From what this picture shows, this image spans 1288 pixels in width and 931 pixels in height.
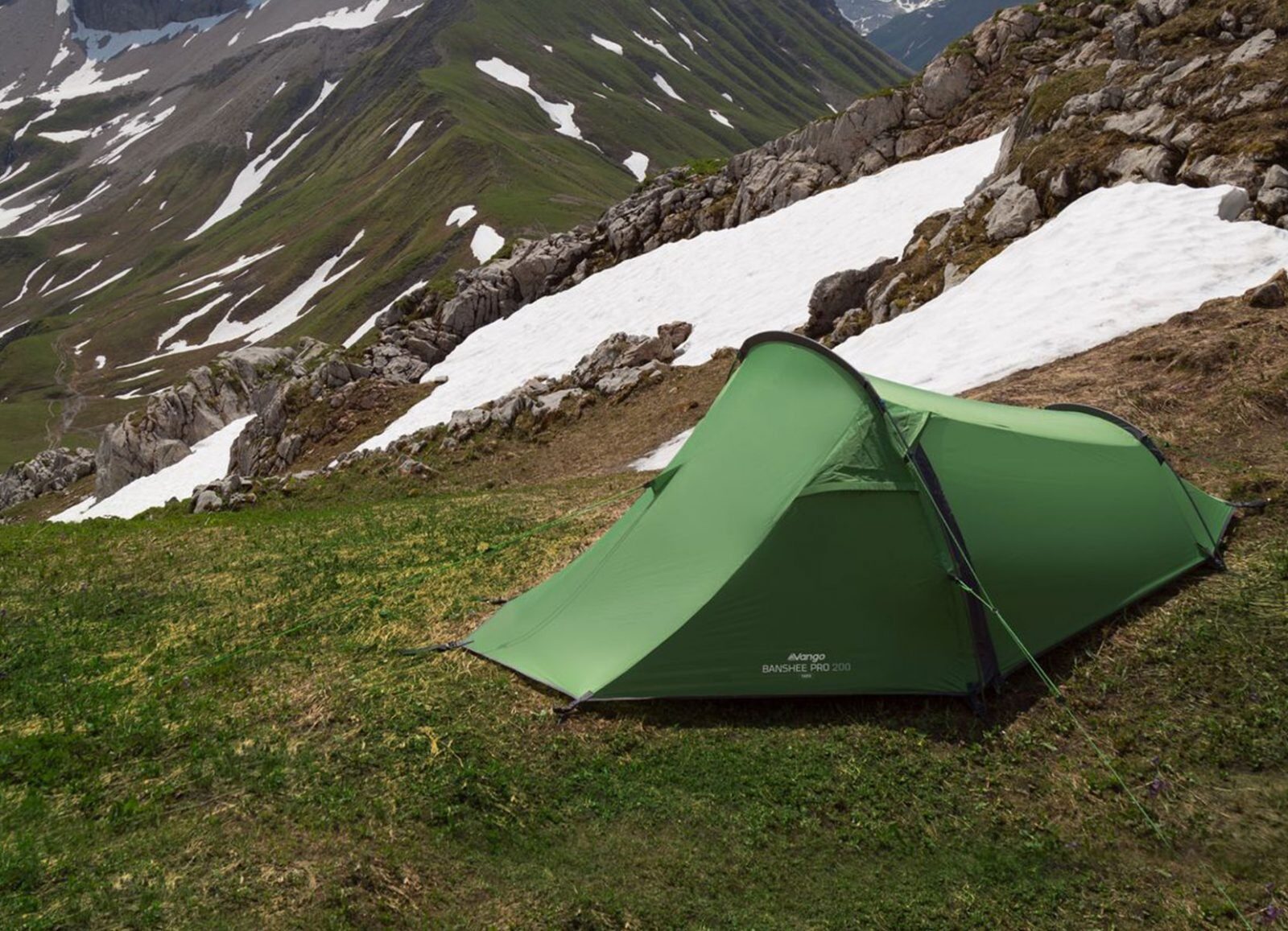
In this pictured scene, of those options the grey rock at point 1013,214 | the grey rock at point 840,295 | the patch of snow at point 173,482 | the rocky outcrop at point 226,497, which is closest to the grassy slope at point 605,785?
the rocky outcrop at point 226,497

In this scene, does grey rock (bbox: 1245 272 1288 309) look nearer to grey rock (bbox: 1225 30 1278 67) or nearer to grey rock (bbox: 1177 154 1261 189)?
grey rock (bbox: 1177 154 1261 189)

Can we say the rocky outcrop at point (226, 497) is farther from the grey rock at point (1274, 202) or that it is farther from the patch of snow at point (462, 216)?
the patch of snow at point (462, 216)

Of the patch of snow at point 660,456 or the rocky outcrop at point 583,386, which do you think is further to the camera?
the rocky outcrop at point 583,386

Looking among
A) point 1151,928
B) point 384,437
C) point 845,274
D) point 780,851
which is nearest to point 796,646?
point 780,851

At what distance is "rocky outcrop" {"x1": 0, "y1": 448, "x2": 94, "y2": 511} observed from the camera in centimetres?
7525

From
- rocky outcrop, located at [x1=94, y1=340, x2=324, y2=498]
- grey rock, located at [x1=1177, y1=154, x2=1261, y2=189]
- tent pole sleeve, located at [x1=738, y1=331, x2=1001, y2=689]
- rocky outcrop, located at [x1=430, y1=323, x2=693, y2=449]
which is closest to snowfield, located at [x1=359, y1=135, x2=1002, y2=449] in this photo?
rocky outcrop, located at [x1=430, y1=323, x2=693, y2=449]

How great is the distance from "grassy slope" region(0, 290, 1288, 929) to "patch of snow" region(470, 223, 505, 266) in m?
102

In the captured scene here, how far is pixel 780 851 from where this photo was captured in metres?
7.91

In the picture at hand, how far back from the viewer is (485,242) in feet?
369

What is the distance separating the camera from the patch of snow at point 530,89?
174m

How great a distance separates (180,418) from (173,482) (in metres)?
15.1

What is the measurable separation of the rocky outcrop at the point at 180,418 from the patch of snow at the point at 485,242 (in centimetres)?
4545

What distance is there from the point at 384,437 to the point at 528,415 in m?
9.35

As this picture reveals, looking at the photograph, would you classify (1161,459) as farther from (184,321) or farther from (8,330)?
(8,330)
